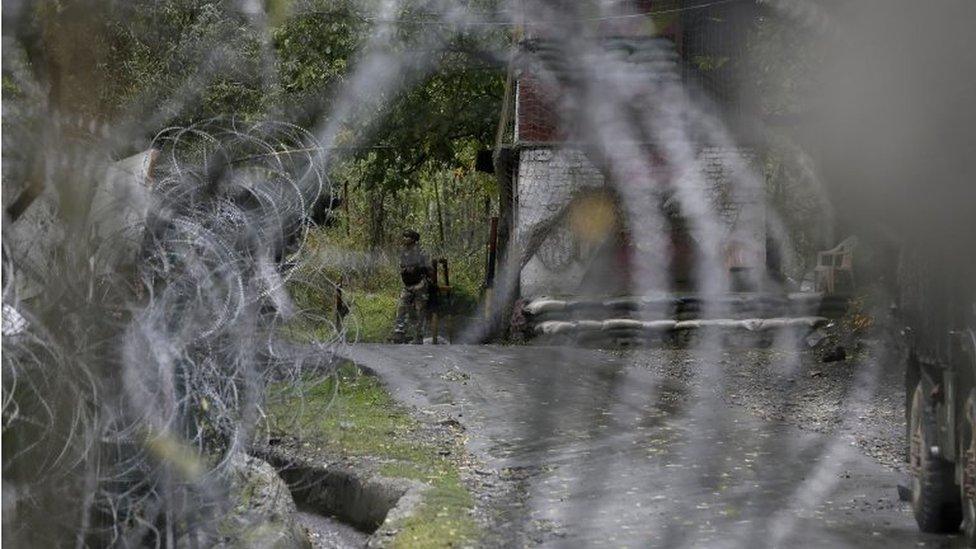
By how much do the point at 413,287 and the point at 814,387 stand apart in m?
6.36

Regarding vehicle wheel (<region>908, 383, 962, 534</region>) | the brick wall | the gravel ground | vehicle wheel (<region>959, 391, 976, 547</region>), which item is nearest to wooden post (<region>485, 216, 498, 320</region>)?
the brick wall

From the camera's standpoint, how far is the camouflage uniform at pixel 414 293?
727 inches

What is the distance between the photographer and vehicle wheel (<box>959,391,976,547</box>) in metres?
6.54

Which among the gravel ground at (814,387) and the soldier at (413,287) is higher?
the soldier at (413,287)

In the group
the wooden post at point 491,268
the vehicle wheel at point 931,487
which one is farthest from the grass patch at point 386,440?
the wooden post at point 491,268

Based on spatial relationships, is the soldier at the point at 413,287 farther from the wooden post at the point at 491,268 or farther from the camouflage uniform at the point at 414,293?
the wooden post at the point at 491,268

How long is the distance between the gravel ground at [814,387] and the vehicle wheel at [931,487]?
228 centimetres

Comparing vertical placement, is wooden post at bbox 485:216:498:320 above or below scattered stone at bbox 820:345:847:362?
above

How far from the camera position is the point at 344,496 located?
29.7ft

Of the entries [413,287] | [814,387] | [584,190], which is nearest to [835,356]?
[814,387]

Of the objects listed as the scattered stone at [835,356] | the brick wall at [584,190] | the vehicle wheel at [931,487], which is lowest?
the scattered stone at [835,356]

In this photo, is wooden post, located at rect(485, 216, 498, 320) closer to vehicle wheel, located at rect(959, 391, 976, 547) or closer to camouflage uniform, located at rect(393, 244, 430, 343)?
camouflage uniform, located at rect(393, 244, 430, 343)

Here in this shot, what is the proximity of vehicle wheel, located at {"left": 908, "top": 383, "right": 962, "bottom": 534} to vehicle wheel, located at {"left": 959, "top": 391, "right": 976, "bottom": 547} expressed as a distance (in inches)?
3.4

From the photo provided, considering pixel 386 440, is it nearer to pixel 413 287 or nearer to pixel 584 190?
pixel 413 287
